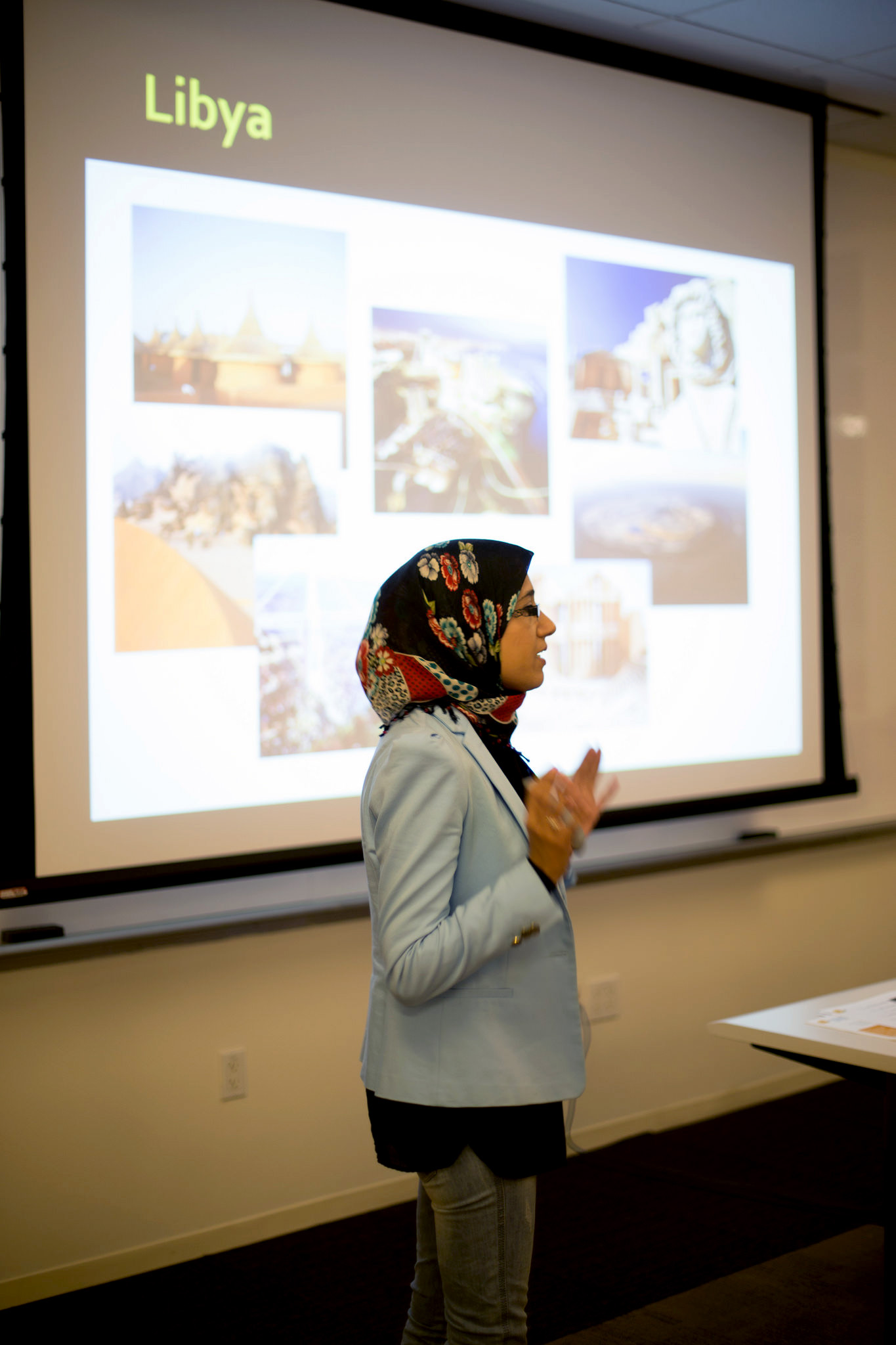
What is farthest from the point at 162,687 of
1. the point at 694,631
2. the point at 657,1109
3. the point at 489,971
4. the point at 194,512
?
the point at 657,1109

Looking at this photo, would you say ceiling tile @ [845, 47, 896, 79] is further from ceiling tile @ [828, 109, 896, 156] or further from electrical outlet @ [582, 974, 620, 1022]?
electrical outlet @ [582, 974, 620, 1022]

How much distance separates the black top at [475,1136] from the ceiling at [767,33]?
266cm

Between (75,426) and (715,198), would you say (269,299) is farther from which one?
(715,198)

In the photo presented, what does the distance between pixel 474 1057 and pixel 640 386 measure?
2418 mm

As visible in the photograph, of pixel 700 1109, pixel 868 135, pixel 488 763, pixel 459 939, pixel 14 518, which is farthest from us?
pixel 868 135

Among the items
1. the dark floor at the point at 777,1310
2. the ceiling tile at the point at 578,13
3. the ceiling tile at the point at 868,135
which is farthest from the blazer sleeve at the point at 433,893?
the ceiling tile at the point at 868,135

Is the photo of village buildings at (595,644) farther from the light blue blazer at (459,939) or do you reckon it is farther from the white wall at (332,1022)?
the light blue blazer at (459,939)

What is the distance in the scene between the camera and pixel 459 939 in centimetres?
137

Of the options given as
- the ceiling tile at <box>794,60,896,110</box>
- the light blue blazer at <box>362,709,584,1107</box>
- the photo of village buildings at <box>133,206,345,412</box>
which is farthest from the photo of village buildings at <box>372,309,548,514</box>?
the light blue blazer at <box>362,709,584,1107</box>

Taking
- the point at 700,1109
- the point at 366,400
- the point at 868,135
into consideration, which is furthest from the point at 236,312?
the point at 700,1109

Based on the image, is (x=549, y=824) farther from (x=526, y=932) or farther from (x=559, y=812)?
(x=526, y=932)

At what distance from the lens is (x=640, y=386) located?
339 centimetres

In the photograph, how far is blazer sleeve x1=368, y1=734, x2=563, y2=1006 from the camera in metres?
→ 1.37

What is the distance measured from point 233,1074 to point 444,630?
5.59 feet
